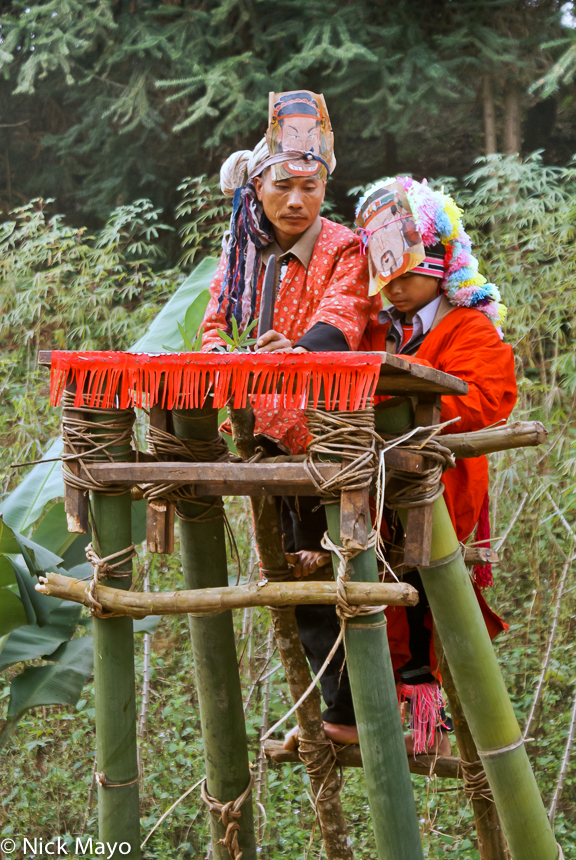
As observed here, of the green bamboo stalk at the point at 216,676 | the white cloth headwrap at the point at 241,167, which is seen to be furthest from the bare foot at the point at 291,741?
the white cloth headwrap at the point at 241,167

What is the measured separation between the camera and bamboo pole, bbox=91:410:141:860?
1426 millimetres

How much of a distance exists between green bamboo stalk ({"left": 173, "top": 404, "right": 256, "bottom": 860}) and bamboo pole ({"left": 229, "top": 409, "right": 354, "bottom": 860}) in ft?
0.39

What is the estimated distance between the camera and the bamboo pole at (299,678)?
1.75m

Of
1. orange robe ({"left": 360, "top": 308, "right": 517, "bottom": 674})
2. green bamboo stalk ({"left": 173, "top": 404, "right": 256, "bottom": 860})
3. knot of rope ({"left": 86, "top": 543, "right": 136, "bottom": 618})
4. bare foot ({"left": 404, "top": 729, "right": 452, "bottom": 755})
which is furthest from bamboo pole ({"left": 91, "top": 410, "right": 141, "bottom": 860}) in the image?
bare foot ({"left": 404, "top": 729, "right": 452, "bottom": 755})

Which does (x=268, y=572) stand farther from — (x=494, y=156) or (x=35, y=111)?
(x=35, y=111)

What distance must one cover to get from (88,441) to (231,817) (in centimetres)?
96

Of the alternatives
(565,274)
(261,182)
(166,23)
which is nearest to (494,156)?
(565,274)

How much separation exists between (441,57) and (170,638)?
3829 mm

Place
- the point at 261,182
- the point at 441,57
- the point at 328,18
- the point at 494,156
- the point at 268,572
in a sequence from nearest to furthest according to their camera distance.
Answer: the point at 261,182 < the point at 268,572 < the point at 494,156 < the point at 328,18 < the point at 441,57

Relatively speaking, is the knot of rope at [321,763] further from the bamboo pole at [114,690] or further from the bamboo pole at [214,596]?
the bamboo pole at [214,596]

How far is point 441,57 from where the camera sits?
15.6 ft

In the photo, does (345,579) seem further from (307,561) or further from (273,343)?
(307,561)

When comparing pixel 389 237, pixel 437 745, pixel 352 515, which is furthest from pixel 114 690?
pixel 389 237

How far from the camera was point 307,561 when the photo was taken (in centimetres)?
179
